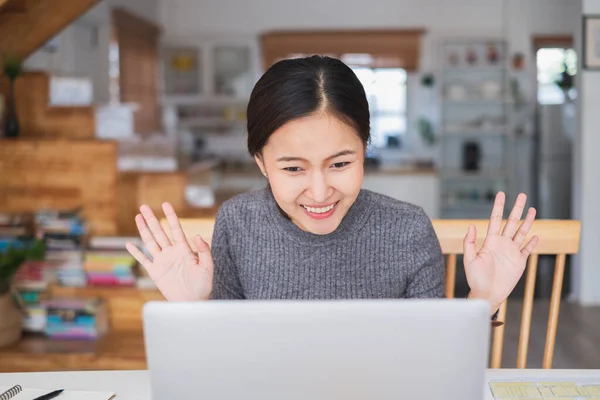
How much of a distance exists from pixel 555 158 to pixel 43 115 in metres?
5.33

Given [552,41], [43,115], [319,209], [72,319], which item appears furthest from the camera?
[552,41]

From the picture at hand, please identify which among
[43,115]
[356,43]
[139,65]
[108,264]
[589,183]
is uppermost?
[356,43]

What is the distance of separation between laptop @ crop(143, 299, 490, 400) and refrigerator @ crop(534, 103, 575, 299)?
7.09 meters

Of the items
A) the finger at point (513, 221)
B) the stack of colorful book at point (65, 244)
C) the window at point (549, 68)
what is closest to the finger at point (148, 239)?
the finger at point (513, 221)

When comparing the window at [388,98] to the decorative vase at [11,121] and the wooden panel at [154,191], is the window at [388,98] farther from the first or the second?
the decorative vase at [11,121]

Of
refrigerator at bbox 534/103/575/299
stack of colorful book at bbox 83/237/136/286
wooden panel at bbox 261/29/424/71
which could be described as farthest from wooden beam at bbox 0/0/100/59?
refrigerator at bbox 534/103/575/299

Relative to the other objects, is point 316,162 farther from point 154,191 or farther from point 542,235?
point 154,191

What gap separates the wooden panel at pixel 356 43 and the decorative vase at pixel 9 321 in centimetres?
489

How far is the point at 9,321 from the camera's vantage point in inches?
135

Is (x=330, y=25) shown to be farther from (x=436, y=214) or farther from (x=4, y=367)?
(x=4, y=367)

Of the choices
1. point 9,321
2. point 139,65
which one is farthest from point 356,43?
point 9,321

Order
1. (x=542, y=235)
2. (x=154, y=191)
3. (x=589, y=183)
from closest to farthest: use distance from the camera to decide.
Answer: (x=542, y=235)
(x=154, y=191)
(x=589, y=183)

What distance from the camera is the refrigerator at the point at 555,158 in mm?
7398

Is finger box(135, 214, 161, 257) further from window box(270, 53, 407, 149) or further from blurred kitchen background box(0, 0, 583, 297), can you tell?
window box(270, 53, 407, 149)
